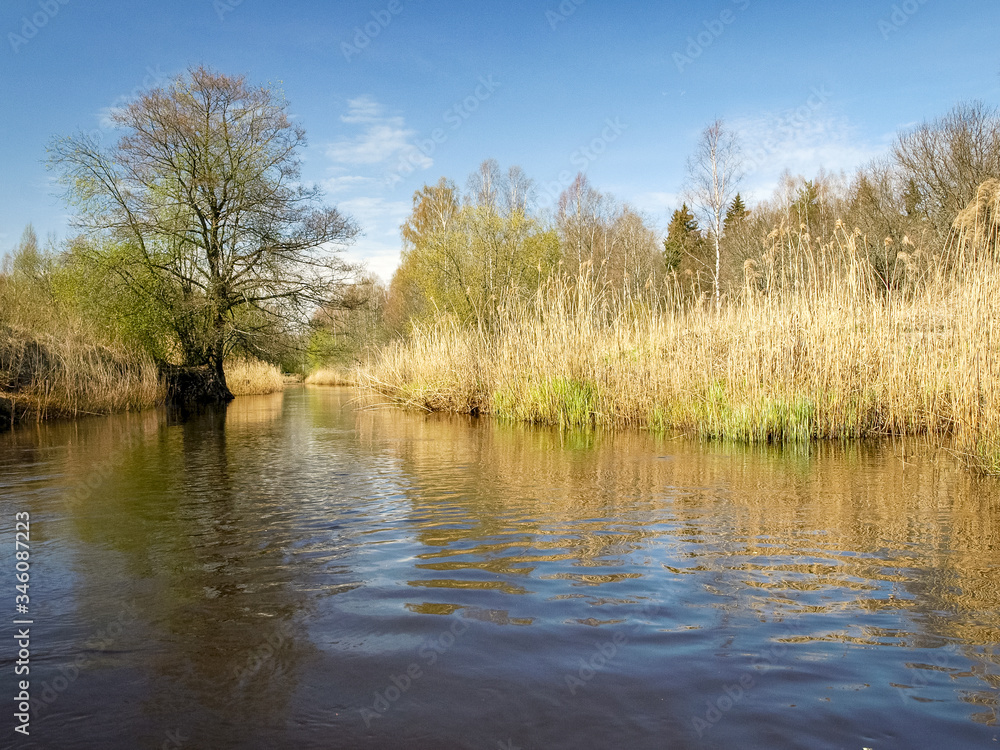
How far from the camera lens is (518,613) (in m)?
2.44

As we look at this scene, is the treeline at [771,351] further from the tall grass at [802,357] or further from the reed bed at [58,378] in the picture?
the reed bed at [58,378]

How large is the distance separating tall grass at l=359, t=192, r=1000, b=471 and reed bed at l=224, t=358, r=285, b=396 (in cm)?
1664

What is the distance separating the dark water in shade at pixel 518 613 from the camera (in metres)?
1.72

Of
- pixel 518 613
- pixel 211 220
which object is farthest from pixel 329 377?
pixel 518 613

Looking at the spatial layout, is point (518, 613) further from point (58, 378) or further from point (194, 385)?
point (194, 385)

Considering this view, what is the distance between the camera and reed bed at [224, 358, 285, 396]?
2367cm

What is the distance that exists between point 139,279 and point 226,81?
6.30m

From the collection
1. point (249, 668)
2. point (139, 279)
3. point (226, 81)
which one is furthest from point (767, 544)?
point (226, 81)

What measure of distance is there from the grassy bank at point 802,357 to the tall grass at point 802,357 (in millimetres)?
15

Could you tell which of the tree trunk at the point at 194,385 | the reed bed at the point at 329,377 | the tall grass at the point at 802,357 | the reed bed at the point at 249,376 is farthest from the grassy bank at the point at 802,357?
the reed bed at the point at 329,377

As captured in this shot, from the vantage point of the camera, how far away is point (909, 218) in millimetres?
22922

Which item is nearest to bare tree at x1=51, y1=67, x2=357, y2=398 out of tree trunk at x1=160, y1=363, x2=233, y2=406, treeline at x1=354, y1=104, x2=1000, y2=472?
tree trunk at x1=160, y1=363, x2=233, y2=406

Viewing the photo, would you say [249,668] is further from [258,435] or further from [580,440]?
[258,435]

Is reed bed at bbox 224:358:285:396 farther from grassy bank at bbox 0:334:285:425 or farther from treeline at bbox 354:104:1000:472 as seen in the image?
treeline at bbox 354:104:1000:472
